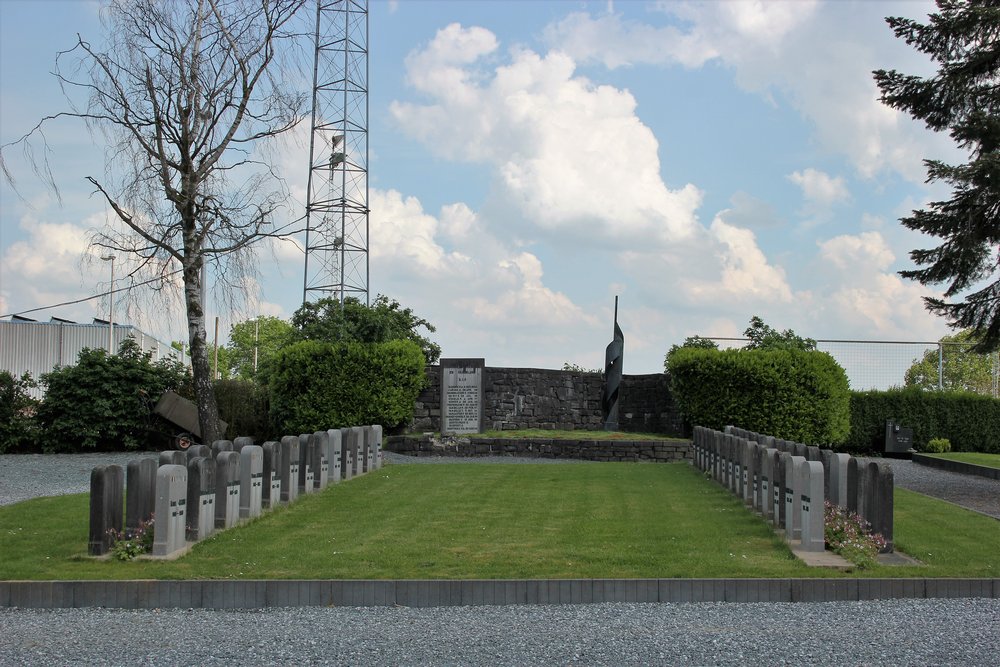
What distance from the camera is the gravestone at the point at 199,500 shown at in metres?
10.1

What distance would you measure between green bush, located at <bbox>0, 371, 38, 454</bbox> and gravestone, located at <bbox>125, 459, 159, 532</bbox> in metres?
17.2

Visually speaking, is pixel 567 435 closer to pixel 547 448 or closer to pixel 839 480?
pixel 547 448

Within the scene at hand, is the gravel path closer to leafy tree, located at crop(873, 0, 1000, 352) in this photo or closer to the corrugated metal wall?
leafy tree, located at crop(873, 0, 1000, 352)

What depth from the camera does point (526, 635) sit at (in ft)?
22.2

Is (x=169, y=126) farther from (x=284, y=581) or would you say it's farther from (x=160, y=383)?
(x=284, y=581)

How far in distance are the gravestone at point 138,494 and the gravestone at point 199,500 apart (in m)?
0.43

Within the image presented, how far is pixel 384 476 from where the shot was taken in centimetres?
1786

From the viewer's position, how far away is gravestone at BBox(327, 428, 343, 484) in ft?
53.3

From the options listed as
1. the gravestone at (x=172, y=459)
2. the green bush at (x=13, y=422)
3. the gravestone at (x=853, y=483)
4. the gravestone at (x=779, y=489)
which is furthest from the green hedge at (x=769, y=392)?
the green bush at (x=13, y=422)

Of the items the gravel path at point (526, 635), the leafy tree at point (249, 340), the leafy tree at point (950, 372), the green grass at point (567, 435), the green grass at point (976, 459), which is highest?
the leafy tree at point (249, 340)

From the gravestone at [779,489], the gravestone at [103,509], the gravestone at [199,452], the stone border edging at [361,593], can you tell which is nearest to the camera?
the stone border edging at [361,593]

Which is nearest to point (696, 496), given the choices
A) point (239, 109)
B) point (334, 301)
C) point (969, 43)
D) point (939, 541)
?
point (939, 541)

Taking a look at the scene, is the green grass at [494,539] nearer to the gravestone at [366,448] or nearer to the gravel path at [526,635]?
the gravel path at [526,635]

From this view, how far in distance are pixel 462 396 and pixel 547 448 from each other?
292cm
